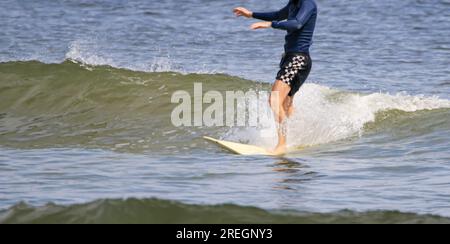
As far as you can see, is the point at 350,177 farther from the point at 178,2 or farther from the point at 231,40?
the point at 178,2

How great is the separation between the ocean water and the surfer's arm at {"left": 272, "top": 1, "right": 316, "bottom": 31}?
4.74 ft

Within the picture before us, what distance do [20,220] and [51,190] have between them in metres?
1.12

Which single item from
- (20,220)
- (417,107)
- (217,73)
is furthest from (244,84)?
(20,220)

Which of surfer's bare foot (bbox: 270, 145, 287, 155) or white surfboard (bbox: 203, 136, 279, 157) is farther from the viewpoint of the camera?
surfer's bare foot (bbox: 270, 145, 287, 155)

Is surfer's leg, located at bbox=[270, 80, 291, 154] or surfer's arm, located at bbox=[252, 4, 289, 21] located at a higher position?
surfer's arm, located at bbox=[252, 4, 289, 21]

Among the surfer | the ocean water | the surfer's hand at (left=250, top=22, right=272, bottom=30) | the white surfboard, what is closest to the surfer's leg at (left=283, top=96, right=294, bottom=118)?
the surfer

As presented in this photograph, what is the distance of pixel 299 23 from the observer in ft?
34.8

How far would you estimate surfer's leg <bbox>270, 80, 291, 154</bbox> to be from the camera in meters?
11.0

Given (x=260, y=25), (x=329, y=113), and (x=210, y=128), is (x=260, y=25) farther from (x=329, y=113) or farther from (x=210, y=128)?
(x=329, y=113)

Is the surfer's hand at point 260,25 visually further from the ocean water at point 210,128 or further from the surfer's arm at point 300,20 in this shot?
→ the ocean water at point 210,128

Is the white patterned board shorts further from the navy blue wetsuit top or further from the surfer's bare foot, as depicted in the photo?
the surfer's bare foot

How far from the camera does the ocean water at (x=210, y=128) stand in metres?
8.29

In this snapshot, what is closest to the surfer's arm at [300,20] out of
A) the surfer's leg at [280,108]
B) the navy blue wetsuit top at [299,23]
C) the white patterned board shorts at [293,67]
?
the navy blue wetsuit top at [299,23]

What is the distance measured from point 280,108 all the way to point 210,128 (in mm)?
2273
